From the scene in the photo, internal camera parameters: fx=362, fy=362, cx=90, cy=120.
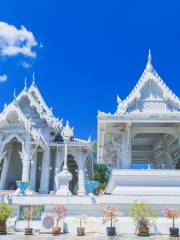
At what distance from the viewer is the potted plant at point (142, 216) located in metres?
13.3

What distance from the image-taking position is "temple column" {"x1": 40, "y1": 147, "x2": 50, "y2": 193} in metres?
25.5

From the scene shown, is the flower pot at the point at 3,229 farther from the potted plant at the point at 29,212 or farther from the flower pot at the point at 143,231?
the flower pot at the point at 143,231

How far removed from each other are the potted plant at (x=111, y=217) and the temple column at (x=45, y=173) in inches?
464

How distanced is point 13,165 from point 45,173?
3615 mm

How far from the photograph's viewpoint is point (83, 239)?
1186 cm

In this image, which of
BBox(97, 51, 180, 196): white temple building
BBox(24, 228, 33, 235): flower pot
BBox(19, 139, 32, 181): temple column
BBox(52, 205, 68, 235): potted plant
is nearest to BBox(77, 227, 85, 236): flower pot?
BBox(52, 205, 68, 235): potted plant

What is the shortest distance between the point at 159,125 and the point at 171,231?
6722 mm

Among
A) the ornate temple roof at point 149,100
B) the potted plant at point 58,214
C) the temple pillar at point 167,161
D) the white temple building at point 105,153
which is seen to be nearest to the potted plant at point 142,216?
the white temple building at point 105,153

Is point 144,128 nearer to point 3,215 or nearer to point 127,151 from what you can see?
point 127,151

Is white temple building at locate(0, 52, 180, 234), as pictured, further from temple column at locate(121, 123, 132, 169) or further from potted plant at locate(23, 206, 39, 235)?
potted plant at locate(23, 206, 39, 235)

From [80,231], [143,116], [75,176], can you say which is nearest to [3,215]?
[80,231]

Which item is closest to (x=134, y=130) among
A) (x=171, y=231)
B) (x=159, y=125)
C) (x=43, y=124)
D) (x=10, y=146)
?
(x=159, y=125)

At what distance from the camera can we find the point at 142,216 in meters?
13.6

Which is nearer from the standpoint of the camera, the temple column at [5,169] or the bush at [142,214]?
the bush at [142,214]
